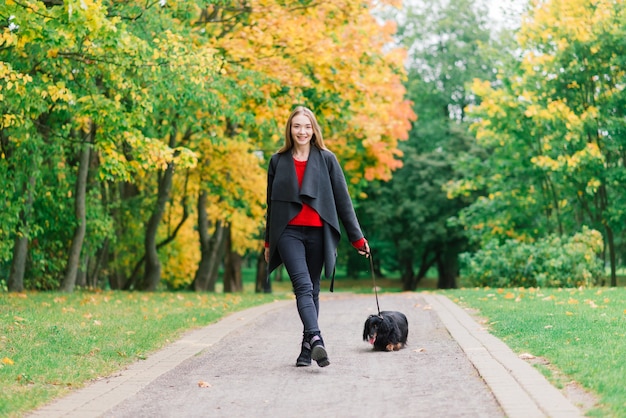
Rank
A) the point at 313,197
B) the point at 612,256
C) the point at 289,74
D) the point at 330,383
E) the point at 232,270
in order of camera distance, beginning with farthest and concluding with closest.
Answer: the point at 232,270 < the point at 612,256 < the point at 289,74 < the point at 313,197 < the point at 330,383

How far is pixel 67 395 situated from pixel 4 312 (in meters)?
5.49

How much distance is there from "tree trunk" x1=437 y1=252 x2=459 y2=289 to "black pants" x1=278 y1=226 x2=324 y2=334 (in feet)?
105

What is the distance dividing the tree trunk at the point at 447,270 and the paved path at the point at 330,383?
98.2ft

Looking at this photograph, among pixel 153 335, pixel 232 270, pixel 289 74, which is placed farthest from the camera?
pixel 232 270

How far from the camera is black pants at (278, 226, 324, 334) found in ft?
23.4

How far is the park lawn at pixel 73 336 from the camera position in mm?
6395

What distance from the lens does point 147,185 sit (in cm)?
2681

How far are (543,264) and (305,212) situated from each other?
40.6 ft

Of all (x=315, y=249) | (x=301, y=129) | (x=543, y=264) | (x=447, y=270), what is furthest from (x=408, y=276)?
(x=301, y=129)

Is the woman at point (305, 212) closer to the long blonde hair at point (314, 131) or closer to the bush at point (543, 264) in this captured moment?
the long blonde hair at point (314, 131)

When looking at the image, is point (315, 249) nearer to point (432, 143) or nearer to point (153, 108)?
point (153, 108)

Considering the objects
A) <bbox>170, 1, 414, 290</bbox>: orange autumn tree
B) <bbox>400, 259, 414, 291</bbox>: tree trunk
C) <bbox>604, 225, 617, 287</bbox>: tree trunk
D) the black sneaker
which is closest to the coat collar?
the black sneaker

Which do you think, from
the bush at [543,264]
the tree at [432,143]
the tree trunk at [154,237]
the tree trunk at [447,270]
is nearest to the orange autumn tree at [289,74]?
the tree trunk at [154,237]

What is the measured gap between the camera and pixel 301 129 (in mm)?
7254
